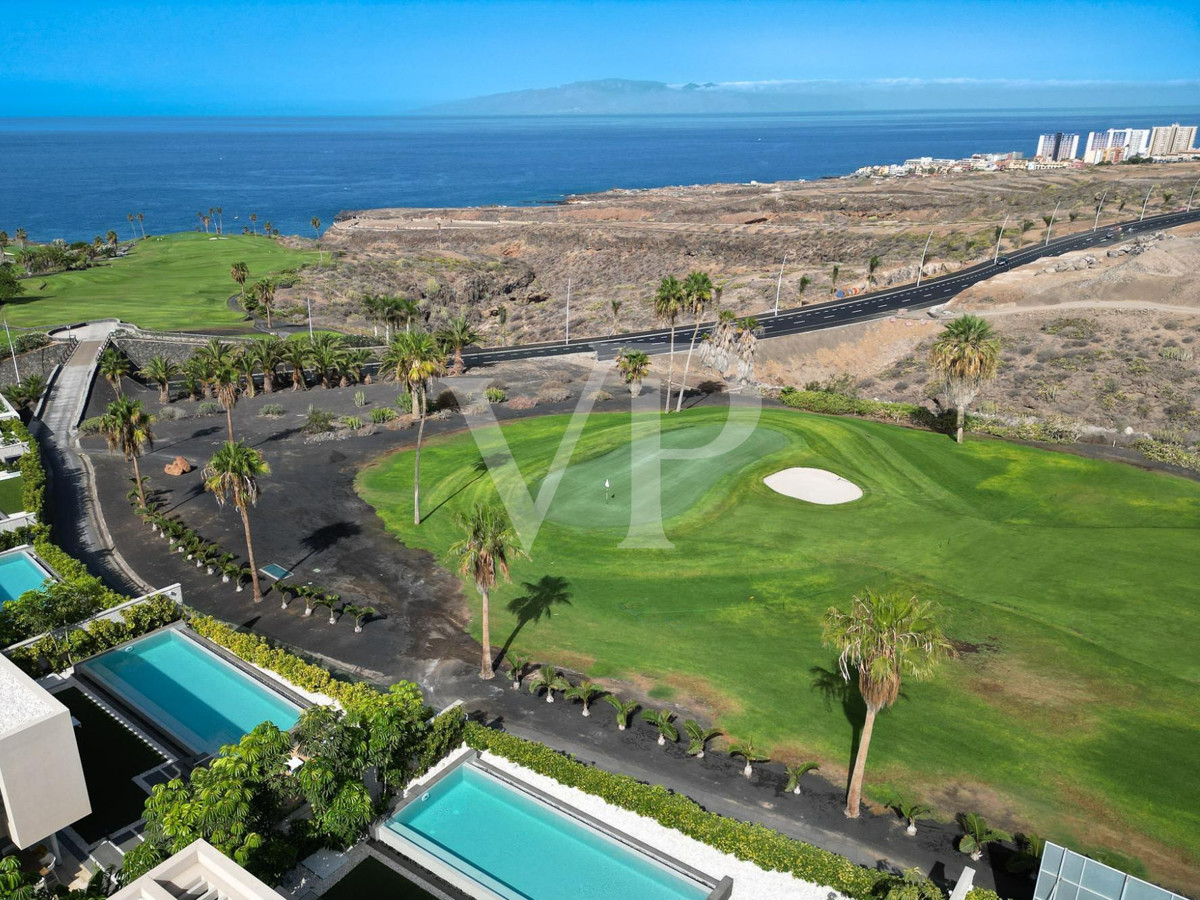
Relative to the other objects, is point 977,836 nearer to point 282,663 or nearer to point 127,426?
point 282,663

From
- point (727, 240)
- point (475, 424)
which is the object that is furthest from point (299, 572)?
point (727, 240)

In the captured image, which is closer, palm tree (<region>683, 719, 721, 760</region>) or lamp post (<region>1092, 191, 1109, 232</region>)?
palm tree (<region>683, 719, 721, 760</region>)

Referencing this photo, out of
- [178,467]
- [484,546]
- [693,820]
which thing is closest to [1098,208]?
[484,546]

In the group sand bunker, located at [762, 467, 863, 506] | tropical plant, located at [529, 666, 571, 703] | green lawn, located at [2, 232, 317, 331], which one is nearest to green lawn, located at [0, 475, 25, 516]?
tropical plant, located at [529, 666, 571, 703]

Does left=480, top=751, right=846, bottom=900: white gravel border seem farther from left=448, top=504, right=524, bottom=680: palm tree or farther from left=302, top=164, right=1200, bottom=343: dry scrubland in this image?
left=302, top=164, right=1200, bottom=343: dry scrubland

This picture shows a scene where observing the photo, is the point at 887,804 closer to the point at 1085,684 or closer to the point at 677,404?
the point at 1085,684

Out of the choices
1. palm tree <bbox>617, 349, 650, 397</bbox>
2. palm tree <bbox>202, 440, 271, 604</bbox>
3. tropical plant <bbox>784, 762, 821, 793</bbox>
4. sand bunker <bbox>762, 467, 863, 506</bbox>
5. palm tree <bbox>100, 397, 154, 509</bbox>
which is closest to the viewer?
tropical plant <bbox>784, 762, 821, 793</bbox>
